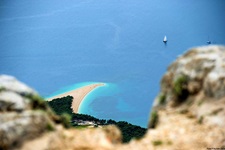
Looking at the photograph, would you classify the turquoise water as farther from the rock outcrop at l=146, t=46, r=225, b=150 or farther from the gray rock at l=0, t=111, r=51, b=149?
the gray rock at l=0, t=111, r=51, b=149

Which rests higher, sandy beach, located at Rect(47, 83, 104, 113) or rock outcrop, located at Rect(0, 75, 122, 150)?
sandy beach, located at Rect(47, 83, 104, 113)

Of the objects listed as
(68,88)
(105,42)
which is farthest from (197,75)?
(105,42)

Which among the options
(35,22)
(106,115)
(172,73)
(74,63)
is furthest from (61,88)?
(172,73)

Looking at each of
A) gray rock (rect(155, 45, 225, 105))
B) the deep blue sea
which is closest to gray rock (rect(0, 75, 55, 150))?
gray rock (rect(155, 45, 225, 105))

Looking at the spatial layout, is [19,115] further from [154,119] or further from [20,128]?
[154,119]

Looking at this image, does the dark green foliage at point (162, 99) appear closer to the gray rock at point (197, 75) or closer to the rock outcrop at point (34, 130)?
the gray rock at point (197, 75)

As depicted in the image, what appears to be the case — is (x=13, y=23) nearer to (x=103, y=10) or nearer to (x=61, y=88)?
(x=103, y=10)
